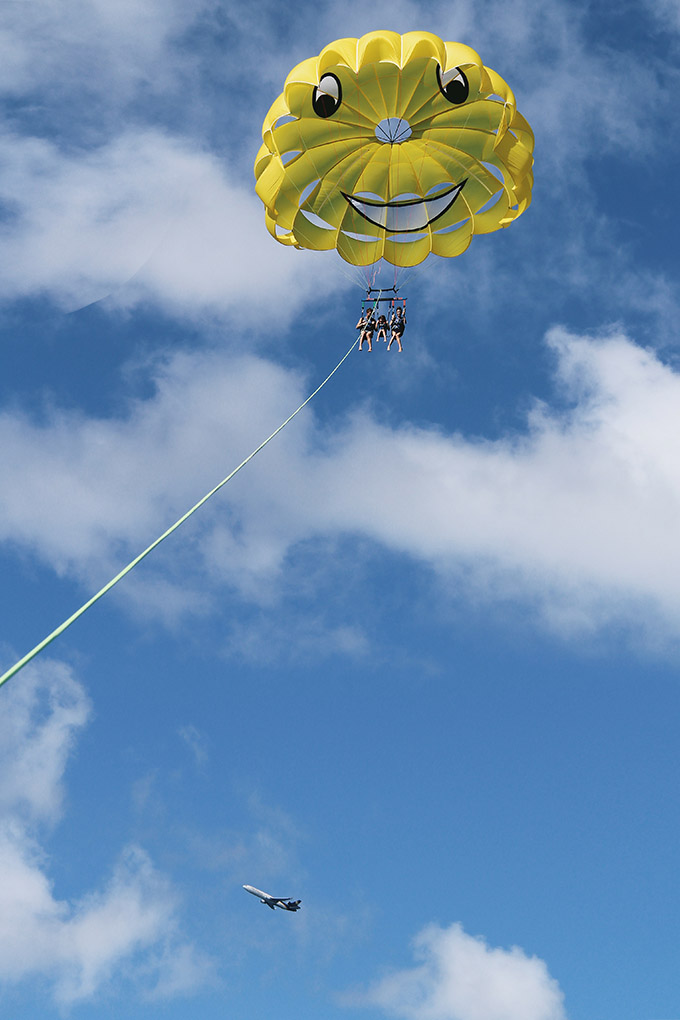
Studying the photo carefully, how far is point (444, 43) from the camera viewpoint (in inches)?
930

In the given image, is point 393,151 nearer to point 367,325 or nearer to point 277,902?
point 367,325

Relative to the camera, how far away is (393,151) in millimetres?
26062

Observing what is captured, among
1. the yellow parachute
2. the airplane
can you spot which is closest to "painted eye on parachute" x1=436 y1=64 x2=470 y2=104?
the yellow parachute

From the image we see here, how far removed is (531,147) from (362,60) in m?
4.54

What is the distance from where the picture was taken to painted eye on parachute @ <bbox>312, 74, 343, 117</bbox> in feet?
78.0

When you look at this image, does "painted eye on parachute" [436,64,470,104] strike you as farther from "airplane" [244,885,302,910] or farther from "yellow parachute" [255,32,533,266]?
"airplane" [244,885,302,910]

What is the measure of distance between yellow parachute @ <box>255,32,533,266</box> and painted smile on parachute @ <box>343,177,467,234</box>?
0.08 feet

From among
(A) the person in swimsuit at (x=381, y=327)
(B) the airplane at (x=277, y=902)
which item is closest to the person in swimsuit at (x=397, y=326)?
(A) the person in swimsuit at (x=381, y=327)

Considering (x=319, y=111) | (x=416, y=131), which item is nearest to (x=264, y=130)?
(x=319, y=111)

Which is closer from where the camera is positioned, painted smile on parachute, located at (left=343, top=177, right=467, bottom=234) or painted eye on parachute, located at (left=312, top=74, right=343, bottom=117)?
painted eye on parachute, located at (left=312, top=74, right=343, bottom=117)

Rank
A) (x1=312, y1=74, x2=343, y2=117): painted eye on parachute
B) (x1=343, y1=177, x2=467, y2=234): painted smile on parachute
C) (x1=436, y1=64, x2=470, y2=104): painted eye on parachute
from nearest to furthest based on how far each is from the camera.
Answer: (x1=436, y1=64, x2=470, y2=104): painted eye on parachute, (x1=312, y1=74, x2=343, y2=117): painted eye on parachute, (x1=343, y1=177, x2=467, y2=234): painted smile on parachute

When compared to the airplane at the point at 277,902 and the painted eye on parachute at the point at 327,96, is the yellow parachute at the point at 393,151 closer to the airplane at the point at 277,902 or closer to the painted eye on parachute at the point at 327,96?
the painted eye on parachute at the point at 327,96

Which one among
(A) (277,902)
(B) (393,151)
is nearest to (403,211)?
(B) (393,151)

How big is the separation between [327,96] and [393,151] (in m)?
2.75
